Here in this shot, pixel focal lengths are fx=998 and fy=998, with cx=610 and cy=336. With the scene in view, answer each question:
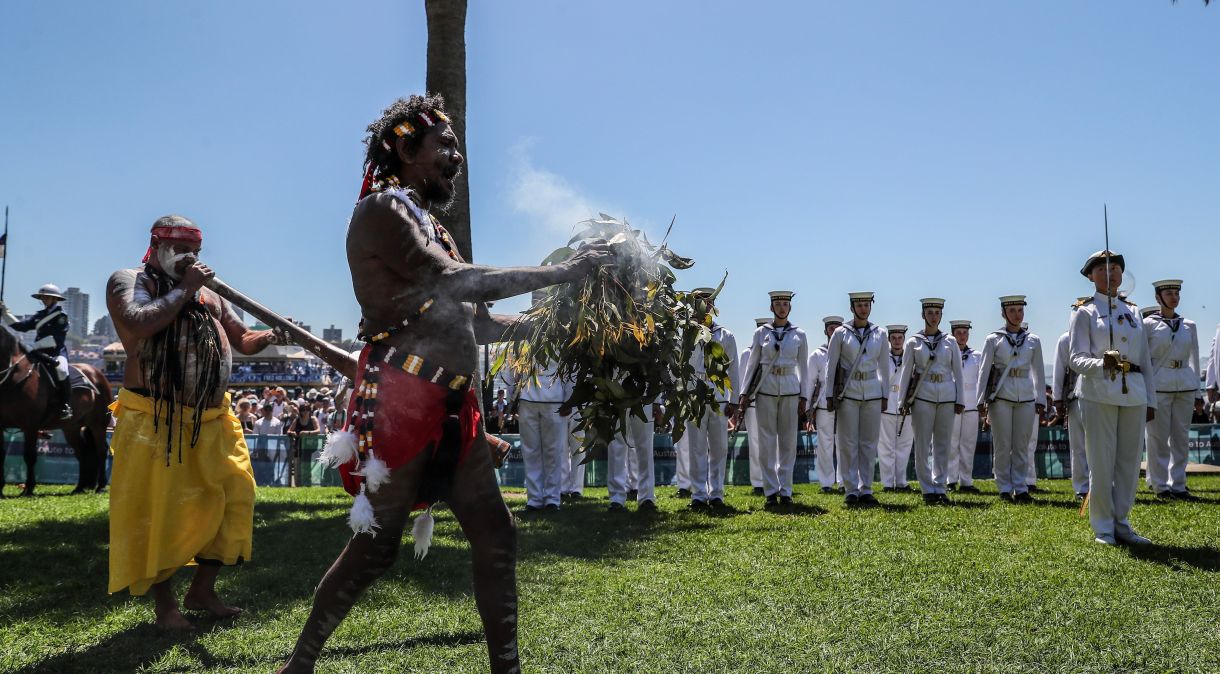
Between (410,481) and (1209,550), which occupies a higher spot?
(410,481)

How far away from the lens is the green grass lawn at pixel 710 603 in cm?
455

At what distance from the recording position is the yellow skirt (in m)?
5.26

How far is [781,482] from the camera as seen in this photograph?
11867 mm

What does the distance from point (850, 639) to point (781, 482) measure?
7114 millimetres

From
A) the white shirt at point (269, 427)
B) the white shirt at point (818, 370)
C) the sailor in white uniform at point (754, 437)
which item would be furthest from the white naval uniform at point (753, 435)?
the white shirt at point (269, 427)

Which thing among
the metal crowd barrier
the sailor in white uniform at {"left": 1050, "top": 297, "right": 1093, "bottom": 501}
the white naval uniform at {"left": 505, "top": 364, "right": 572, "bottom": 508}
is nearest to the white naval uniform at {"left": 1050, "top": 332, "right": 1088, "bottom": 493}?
the sailor in white uniform at {"left": 1050, "top": 297, "right": 1093, "bottom": 501}

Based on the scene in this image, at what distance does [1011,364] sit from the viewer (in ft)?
42.6

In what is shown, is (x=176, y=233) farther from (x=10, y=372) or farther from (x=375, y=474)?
(x=10, y=372)

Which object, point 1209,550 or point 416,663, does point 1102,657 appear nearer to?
point 416,663

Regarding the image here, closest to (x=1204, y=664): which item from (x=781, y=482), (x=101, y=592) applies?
(x=101, y=592)

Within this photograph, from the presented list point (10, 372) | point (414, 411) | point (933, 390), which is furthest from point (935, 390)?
point (10, 372)

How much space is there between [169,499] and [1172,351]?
Answer: 38.7 feet

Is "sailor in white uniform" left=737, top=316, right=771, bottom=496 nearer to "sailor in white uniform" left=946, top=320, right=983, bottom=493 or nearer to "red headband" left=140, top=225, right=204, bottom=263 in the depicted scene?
"sailor in white uniform" left=946, top=320, right=983, bottom=493

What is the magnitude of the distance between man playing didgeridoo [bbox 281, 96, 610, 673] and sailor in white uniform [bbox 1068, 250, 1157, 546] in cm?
606
